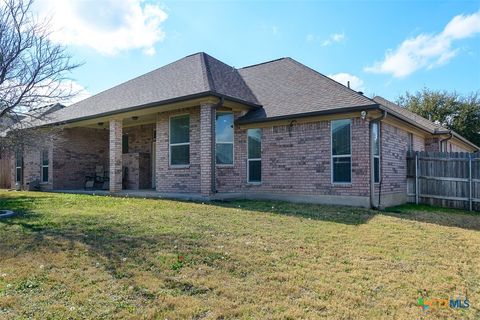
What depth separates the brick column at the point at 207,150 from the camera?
33.9 ft

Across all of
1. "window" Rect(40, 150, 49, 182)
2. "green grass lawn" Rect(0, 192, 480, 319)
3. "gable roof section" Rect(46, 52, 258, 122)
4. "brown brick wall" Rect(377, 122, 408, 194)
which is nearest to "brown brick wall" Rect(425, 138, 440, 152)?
"brown brick wall" Rect(377, 122, 408, 194)

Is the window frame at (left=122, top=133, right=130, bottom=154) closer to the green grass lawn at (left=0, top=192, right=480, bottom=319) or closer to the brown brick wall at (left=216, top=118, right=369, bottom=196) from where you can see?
the brown brick wall at (left=216, top=118, right=369, bottom=196)

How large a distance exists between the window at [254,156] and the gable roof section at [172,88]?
3.54 feet

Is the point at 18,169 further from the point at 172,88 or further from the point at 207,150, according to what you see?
the point at 207,150

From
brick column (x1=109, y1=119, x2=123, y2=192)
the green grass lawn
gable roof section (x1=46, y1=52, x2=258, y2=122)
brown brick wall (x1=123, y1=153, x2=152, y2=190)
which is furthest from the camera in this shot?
brown brick wall (x1=123, y1=153, x2=152, y2=190)

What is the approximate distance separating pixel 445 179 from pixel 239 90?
7.74m

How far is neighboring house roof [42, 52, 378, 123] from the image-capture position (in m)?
10.4

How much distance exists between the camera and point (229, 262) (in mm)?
4363

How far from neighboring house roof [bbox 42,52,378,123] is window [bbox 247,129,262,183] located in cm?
59

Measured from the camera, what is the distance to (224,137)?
38.7 ft
